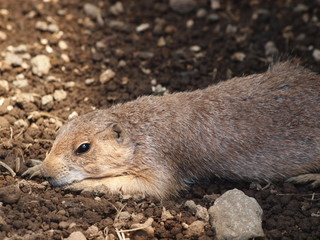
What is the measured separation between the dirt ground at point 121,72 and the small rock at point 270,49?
0.05ft

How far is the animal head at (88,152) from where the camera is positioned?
5953mm

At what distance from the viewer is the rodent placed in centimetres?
603

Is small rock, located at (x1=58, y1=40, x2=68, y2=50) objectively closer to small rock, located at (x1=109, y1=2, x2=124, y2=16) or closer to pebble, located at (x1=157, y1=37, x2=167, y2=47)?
small rock, located at (x1=109, y1=2, x2=124, y2=16)

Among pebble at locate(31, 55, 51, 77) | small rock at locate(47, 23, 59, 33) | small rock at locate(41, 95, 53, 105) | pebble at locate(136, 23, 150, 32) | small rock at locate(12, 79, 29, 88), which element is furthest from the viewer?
pebble at locate(136, 23, 150, 32)

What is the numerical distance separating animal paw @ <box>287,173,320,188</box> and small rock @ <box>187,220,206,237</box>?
4.40 ft

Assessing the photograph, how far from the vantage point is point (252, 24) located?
854 cm

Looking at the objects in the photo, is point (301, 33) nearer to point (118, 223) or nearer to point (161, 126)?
point (161, 126)

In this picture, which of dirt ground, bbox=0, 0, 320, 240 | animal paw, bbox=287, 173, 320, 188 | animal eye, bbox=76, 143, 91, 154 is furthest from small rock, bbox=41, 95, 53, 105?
animal paw, bbox=287, 173, 320, 188

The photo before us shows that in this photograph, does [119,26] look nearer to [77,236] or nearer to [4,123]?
[4,123]

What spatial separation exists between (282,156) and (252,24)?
316 cm

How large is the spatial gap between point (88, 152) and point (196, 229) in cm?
158

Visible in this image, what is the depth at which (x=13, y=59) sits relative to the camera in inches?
308

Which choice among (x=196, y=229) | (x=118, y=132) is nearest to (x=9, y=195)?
(x=118, y=132)

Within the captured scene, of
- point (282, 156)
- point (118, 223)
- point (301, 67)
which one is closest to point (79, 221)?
point (118, 223)
